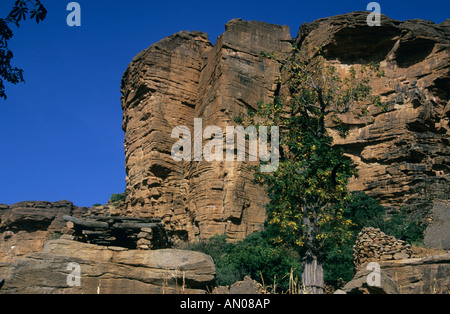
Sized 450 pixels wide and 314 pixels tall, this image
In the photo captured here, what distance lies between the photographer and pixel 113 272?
10438 millimetres

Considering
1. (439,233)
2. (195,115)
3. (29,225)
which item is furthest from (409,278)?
(29,225)

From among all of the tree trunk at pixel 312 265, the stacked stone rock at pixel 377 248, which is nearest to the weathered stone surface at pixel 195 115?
the stacked stone rock at pixel 377 248

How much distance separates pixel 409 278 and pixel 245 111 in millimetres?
19943

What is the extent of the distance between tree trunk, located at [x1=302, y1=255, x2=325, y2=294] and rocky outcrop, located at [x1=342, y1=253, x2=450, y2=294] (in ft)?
8.13

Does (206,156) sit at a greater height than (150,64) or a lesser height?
lesser

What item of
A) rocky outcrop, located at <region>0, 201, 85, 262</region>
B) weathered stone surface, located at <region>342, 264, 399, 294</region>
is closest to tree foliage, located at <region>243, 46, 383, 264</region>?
weathered stone surface, located at <region>342, 264, 399, 294</region>

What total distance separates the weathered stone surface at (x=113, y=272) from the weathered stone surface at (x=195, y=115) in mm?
15516

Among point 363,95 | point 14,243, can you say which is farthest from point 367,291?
point 14,243

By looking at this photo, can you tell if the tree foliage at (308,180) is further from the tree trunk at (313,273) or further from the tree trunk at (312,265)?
the tree trunk at (313,273)

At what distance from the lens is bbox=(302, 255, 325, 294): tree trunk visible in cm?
1432

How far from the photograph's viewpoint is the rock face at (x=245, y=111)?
91.9 ft

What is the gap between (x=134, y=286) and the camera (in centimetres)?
1037

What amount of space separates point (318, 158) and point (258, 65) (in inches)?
697
